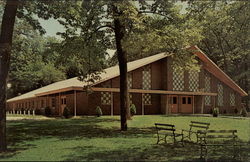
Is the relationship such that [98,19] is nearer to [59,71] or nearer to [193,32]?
[193,32]

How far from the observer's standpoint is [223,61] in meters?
49.3

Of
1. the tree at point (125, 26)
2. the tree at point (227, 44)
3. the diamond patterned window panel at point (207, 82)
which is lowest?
the diamond patterned window panel at point (207, 82)

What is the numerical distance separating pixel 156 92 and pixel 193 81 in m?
6.32

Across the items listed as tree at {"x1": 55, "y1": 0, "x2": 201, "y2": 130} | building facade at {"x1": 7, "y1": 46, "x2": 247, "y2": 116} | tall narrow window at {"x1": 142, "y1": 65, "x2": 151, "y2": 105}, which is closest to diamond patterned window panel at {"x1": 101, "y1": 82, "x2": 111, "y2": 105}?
building facade at {"x1": 7, "y1": 46, "x2": 247, "y2": 116}

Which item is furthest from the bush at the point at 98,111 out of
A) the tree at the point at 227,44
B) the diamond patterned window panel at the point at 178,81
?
the tree at the point at 227,44

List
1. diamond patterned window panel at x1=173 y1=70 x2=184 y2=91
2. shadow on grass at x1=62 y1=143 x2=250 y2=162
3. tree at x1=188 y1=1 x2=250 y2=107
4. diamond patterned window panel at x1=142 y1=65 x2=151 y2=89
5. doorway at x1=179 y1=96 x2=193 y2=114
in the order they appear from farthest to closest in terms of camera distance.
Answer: tree at x1=188 y1=1 x2=250 y2=107, doorway at x1=179 y1=96 x2=193 y2=114, diamond patterned window panel at x1=173 y1=70 x2=184 y2=91, diamond patterned window panel at x1=142 y1=65 x2=151 y2=89, shadow on grass at x1=62 y1=143 x2=250 y2=162

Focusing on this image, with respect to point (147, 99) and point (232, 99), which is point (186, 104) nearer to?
point (147, 99)

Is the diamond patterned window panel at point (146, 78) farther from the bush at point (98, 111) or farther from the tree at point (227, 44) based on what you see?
the tree at point (227, 44)

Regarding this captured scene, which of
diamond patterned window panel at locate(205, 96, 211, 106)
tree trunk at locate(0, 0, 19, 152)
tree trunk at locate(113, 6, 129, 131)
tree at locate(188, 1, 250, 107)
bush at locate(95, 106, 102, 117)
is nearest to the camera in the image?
tree trunk at locate(0, 0, 19, 152)

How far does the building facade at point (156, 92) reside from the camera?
1078 inches

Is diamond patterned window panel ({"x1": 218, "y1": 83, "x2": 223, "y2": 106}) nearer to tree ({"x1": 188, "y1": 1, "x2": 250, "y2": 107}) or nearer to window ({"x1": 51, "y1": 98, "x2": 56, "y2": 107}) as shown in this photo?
tree ({"x1": 188, "y1": 1, "x2": 250, "y2": 107})

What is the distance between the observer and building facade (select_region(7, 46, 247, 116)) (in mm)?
27384

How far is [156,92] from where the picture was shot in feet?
98.9

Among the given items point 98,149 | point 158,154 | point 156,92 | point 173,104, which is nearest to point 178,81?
point 173,104
